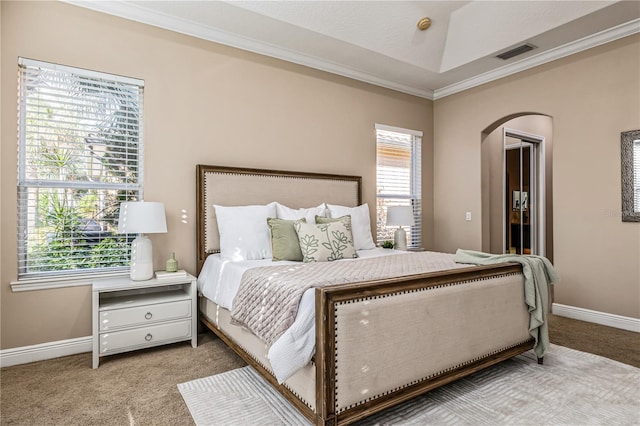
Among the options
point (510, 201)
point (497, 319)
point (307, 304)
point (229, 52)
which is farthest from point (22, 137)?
point (510, 201)

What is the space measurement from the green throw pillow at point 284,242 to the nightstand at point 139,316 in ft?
2.34

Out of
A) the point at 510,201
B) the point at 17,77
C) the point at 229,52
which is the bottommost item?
the point at 510,201

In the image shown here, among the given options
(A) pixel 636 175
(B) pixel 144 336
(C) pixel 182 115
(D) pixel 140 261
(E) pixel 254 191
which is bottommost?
(B) pixel 144 336

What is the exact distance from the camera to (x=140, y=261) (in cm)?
287

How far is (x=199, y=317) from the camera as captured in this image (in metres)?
3.36

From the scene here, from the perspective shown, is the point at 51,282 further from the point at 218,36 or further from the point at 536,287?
the point at 536,287

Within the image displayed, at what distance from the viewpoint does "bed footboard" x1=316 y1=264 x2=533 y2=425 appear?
164 cm

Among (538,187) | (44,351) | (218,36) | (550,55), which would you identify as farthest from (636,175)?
(44,351)

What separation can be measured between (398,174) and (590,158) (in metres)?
2.11

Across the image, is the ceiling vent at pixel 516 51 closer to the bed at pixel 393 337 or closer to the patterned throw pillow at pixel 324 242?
the bed at pixel 393 337

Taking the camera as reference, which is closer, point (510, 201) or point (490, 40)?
point (490, 40)

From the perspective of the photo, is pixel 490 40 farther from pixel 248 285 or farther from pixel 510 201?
pixel 248 285

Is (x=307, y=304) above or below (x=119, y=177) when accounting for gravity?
below

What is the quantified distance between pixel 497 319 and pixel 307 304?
137 cm
